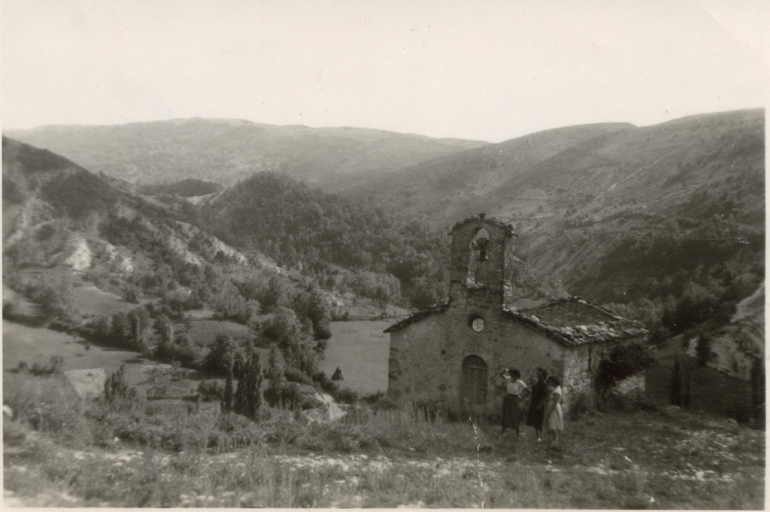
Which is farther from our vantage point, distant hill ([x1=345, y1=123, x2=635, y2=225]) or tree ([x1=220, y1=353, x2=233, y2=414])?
distant hill ([x1=345, y1=123, x2=635, y2=225])

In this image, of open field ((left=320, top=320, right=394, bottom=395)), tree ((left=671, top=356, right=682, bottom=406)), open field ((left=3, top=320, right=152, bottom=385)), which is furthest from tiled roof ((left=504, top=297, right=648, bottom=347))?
open field ((left=3, top=320, right=152, bottom=385))

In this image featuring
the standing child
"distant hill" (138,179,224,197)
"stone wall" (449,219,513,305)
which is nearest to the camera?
the standing child

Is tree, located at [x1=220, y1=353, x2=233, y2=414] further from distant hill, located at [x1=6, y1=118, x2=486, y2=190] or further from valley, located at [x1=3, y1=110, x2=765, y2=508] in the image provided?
distant hill, located at [x1=6, y1=118, x2=486, y2=190]

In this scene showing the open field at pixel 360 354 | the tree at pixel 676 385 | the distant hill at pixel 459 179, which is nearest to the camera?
the tree at pixel 676 385

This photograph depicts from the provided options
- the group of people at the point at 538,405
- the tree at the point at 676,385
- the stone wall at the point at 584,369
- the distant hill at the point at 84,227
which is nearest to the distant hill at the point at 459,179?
the distant hill at the point at 84,227

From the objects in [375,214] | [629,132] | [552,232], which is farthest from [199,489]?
[629,132]

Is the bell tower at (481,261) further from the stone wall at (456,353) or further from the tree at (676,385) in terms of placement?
the tree at (676,385)

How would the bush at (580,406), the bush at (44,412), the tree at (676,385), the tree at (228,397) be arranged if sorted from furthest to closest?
the tree at (228,397) < the tree at (676,385) < the bush at (580,406) < the bush at (44,412)
